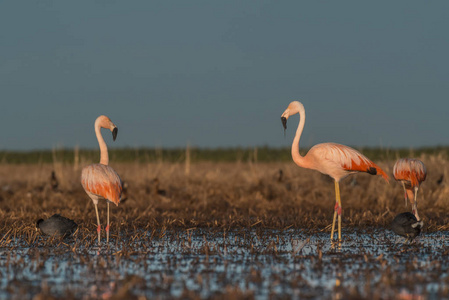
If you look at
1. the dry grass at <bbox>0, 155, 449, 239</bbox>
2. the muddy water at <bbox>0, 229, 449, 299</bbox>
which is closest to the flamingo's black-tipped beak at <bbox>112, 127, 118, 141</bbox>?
the dry grass at <bbox>0, 155, 449, 239</bbox>

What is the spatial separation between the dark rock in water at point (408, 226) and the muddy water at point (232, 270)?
0.15m

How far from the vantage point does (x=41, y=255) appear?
8.16 meters

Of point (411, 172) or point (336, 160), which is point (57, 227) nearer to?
point (336, 160)

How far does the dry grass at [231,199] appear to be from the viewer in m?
12.8

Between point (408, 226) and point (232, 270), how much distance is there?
3901 mm

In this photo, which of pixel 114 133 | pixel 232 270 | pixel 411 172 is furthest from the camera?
pixel 411 172

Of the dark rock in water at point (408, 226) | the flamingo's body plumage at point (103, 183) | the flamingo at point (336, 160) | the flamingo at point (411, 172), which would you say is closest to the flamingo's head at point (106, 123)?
the flamingo's body plumage at point (103, 183)

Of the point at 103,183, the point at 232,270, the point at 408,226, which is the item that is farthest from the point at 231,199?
the point at 232,270

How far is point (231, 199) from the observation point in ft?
54.3

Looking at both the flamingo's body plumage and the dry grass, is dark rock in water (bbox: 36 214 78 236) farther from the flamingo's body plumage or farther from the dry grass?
the dry grass

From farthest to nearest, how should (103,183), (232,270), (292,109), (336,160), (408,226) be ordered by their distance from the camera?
1. (292,109)
2. (336,160)
3. (103,183)
4. (408,226)
5. (232,270)

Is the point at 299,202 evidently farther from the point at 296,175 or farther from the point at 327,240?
the point at 327,240

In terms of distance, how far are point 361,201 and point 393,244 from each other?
6669 mm

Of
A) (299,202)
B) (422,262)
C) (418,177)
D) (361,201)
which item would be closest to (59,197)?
(299,202)
